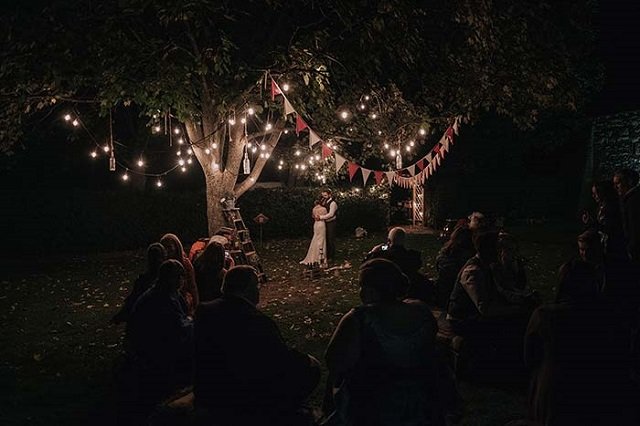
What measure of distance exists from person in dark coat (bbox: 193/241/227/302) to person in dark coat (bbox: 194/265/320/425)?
3.58 metres

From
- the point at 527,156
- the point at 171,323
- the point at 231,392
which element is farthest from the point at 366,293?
the point at 527,156

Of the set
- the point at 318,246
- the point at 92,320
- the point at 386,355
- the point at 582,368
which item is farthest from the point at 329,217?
the point at 386,355

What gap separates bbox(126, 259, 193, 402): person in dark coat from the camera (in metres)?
5.31

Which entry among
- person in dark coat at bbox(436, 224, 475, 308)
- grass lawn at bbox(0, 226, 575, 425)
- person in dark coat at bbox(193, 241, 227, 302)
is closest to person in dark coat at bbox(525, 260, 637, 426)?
grass lawn at bbox(0, 226, 575, 425)

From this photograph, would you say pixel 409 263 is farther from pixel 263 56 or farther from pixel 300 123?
pixel 263 56

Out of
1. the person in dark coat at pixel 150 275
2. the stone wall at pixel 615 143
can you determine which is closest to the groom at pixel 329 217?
the person in dark coat at pixel 150 275

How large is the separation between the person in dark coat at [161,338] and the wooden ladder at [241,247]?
6767mm

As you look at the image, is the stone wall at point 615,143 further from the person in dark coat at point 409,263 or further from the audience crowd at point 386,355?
the audience crowd at point 386,355

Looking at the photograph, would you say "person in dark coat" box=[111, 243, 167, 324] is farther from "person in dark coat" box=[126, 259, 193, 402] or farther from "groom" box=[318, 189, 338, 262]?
"groom" box=[318, 189, 338, 262]

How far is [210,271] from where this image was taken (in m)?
7.71

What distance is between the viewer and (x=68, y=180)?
30.0 meters

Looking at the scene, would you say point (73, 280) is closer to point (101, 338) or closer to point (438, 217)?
point (101, 338)

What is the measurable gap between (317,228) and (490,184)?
530 inches

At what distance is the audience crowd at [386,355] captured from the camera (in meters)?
3.59
